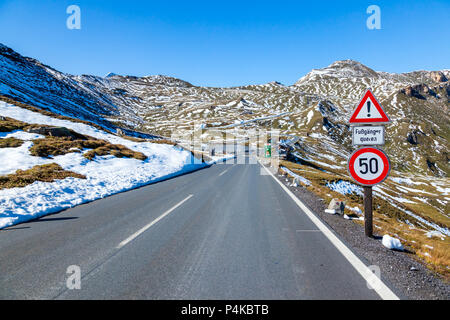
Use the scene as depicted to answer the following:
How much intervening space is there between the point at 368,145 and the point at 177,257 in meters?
4.66

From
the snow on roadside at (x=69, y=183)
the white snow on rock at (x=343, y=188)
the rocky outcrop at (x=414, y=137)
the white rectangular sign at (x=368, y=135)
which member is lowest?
the white snow on rock at (x=343, y=188)

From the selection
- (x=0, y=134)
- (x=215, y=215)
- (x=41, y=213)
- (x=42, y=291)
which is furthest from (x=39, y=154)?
(x=42, y=291)

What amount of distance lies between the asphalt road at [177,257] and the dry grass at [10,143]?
51.0 ft

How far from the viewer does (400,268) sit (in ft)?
12.6

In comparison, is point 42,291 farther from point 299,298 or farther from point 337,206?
point 337,206

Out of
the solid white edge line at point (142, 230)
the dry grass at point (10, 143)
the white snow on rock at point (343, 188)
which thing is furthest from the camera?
the white snow on rock at point (343, 188)

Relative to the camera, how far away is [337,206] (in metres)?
7.67

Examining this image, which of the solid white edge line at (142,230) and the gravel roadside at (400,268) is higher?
the solid white edge line at (142,230)

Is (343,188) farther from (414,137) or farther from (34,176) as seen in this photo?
(414,137)

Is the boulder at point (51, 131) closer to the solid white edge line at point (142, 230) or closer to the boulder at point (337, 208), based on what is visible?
the solid white edge line at point (142, 230)

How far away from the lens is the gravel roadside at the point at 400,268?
3215 mm

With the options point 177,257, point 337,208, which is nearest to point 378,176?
point 337,208

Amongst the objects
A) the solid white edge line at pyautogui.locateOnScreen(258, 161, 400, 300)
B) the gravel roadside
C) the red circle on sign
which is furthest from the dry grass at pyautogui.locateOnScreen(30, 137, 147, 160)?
the gravel roadside

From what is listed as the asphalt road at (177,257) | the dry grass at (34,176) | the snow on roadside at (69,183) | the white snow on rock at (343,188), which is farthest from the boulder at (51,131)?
the white snow on rock at (343,188)
